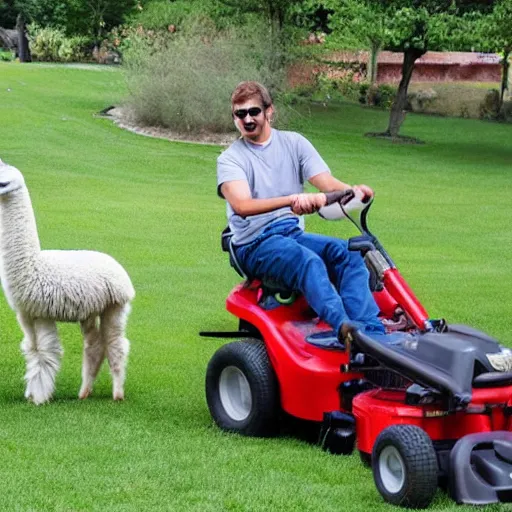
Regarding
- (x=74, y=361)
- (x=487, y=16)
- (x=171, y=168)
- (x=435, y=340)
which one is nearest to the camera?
(x=435, y=340)

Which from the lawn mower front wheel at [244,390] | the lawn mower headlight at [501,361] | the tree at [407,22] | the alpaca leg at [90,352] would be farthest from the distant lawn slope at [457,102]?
the lawn mower headlight at [501,361]

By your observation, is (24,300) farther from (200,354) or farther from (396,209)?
(396,209)

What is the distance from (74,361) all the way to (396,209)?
11247 mm

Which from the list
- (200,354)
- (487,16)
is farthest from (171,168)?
(200,354)

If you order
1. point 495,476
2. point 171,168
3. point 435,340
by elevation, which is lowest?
point 171,168

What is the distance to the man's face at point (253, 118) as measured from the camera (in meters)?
6.70

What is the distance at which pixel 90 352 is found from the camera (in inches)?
301

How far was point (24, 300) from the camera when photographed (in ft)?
23.9

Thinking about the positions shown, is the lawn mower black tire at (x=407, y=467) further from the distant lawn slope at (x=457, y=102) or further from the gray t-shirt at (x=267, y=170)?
the distant lawn slope at (x=457, y=102)

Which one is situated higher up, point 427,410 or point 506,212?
point 427,410

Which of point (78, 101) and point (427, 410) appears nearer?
point (427, 410)

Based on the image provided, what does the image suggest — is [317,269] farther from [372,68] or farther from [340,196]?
[372,68]

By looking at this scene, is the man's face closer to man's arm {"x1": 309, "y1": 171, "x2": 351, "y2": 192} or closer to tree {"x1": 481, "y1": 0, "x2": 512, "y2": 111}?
man's arm {"x1": 309, "y1": 171, "x2": 351, "y2": 192}

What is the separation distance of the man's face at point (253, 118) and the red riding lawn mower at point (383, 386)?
58cm
